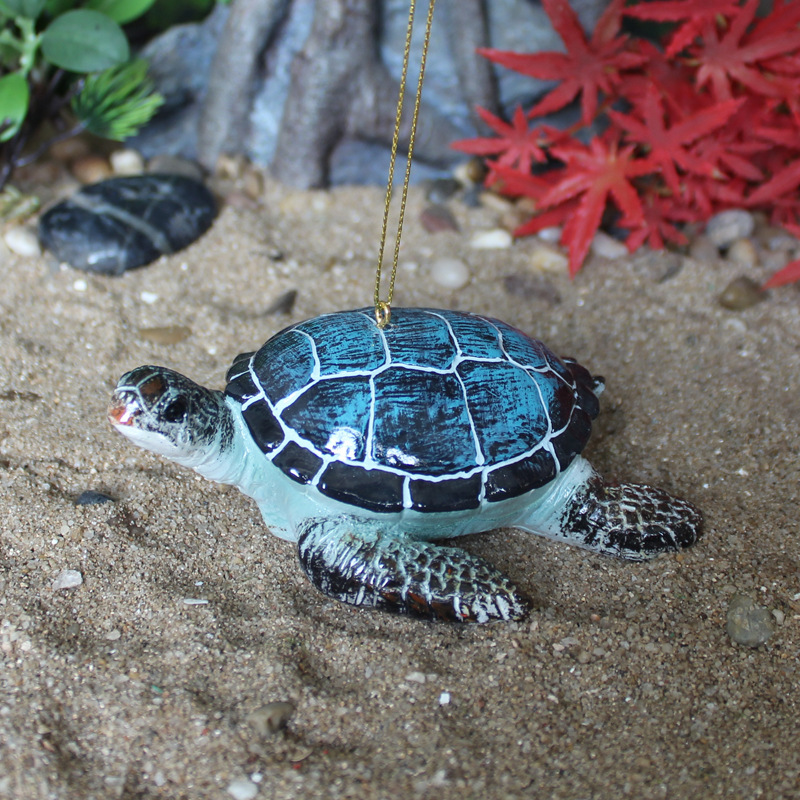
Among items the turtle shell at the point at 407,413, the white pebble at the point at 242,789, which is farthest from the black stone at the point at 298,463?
the white pebble at the point at 242,789

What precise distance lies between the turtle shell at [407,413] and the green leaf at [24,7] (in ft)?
5.75

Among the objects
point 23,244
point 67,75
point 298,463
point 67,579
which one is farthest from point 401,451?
point 67,75

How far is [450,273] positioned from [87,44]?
5.02 feet

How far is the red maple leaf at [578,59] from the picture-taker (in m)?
2.38

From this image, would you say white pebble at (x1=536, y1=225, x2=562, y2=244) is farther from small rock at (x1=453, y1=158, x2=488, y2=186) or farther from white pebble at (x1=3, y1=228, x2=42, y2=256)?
white pebble at (x1=3, y1=228, x2=42, y2=256)

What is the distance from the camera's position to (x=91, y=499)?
1.69 metres

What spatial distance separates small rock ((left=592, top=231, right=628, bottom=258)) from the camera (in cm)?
268

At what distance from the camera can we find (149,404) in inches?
57.8

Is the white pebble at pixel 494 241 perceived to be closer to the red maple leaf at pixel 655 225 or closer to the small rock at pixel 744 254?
the red maple leaf at pixel 655 225

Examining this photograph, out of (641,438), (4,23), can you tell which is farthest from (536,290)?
(4,23)

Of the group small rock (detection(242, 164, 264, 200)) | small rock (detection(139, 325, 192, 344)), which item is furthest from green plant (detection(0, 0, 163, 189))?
small rock (detection(139, 325, 192, 344))

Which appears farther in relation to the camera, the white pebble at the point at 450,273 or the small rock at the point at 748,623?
the white pebble at the point at 450,273

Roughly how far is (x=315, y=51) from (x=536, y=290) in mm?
1304

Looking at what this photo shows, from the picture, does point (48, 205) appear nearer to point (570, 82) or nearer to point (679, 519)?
point (570, 82)
